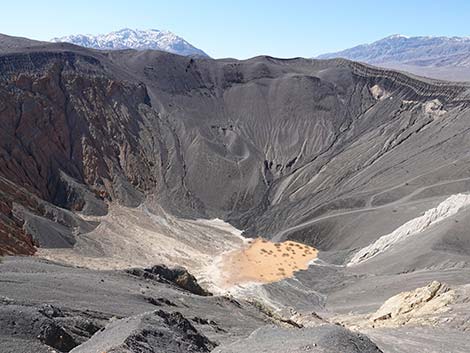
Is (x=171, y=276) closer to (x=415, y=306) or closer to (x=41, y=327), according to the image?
(x=415, y=306)

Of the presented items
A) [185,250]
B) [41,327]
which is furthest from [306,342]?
[185,250]

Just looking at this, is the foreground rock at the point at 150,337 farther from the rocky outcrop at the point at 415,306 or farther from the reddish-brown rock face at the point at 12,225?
the reddish-brown rock face at the point at 12,225

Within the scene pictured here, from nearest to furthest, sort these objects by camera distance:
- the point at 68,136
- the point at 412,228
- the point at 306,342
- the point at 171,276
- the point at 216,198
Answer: the point at 306,342 → the point at 171,276 → the point at 412,228 → the point at 68,136 → the point at 216,198

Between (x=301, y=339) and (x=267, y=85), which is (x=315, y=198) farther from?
(x=301, y=339)

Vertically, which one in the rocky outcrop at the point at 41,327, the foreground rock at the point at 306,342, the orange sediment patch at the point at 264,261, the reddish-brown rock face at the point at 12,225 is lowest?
the orange sediment patch at the point at 264,261

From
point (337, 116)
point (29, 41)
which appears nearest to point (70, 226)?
point (337, 116)

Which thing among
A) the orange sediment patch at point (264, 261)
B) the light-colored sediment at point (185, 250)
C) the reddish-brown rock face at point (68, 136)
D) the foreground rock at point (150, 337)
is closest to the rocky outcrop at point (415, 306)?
the foreground rock at point (150, 337)

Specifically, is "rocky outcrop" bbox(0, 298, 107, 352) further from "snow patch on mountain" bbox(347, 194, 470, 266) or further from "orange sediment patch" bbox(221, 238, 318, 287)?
"snow patch on mountain" bbox(347, 194, 470, 266)
